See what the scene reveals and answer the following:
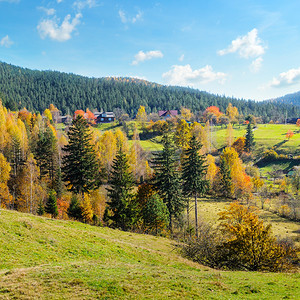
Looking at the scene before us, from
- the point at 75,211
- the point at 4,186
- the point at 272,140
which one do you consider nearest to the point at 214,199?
the point at 75,211

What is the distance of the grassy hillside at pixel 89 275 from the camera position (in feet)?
33.1

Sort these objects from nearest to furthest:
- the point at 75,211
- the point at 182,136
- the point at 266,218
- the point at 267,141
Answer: the point at 75,211 → the point at 266,218 → the point at 182,136 → the point at 267,141

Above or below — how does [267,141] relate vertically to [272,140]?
below

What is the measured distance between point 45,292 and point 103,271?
397 centimetres

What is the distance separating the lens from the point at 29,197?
4522 cm

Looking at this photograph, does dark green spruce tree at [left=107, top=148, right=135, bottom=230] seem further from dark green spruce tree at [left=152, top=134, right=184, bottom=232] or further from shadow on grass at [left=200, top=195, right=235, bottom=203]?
shadow on grass at [left=200, top=195, right=235, bottom=203]

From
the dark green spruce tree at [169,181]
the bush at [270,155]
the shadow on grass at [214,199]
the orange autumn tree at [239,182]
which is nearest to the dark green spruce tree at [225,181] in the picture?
the orange autumn tree at [239,182]

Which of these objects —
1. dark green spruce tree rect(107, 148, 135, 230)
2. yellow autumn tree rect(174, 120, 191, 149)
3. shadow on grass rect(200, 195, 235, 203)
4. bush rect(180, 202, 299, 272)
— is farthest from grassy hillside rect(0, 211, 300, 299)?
yellow autumn tree rect(174, 120, 191, 149)

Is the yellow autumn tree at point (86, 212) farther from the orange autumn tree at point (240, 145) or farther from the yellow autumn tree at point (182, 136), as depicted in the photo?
the orange autumn tree at point (240, 145)

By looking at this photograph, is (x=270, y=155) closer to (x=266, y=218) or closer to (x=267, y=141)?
(x=267, y=141)

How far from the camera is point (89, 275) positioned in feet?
39.4

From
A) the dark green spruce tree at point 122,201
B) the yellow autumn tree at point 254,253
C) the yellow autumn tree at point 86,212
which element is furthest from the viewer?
the yellow autumn tree at point 86,212

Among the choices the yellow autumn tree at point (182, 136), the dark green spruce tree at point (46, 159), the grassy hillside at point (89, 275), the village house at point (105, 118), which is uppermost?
the village house at point (105, 118)

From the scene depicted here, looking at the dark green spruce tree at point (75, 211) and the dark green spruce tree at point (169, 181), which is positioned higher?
the dark green spruce tree at point (169, 181)
